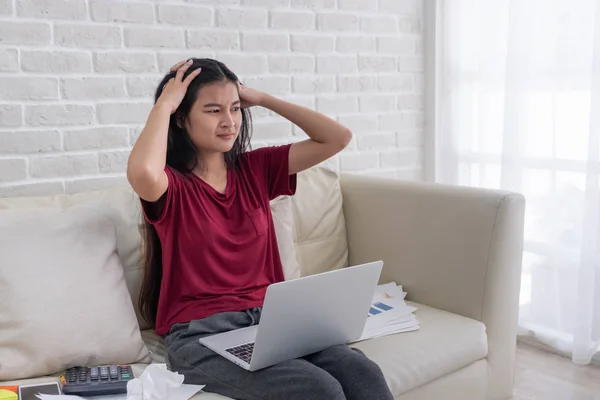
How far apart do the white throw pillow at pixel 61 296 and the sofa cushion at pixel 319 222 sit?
684 mm

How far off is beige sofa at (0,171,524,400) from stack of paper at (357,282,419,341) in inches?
1.2

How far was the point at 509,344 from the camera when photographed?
211cm

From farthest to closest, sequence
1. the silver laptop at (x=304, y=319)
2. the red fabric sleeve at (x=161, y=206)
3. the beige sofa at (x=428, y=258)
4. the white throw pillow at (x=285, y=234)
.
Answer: the white throw pillow at (x=285, y=234)
the beige sofa at (x=428, y=258)
the red fabric sleeve at (x=161, y=206)
the silver laptop at (x=304, y=319)

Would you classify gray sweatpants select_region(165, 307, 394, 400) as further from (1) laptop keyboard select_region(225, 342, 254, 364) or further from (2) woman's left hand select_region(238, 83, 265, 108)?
(2) woman's left hand select_region(238, 83, 265, 108)

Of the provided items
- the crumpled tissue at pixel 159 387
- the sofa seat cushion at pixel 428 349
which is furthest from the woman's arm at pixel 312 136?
the crumpled tissue at pixel 159 387

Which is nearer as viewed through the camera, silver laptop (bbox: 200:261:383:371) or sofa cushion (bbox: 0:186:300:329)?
silver laptop (bbox: 200:261:383:371)

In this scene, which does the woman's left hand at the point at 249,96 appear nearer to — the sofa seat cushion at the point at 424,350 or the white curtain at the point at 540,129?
the sofa seat cushion at the point at 424,350

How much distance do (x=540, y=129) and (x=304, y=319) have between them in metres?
1.49

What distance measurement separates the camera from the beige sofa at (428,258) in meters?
1.87

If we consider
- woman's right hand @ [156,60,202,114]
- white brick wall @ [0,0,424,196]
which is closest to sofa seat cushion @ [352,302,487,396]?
woman's right hand @ [156,60,202,114]

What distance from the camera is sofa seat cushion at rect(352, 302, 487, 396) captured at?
1.77 meters

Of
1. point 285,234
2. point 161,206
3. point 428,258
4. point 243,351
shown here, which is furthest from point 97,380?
point 428,258

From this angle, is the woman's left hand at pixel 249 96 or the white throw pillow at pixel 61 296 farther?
the woman's left hand at pixel 249 96

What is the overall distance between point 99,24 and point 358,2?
1.05 m
